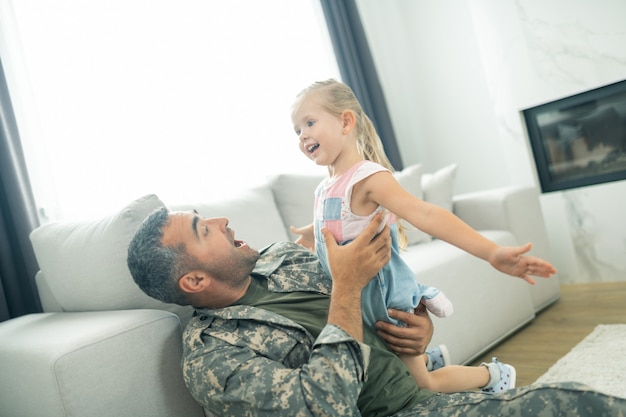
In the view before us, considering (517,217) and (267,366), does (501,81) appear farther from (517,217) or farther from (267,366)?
(267,366)

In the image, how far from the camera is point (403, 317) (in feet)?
5.00

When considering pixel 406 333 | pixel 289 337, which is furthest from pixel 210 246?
pixel 406 333

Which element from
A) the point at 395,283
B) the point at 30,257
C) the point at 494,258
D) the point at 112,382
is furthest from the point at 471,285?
the point at 30,257

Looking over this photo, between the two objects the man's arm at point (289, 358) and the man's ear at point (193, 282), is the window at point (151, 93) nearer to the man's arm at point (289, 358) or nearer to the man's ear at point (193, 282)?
the man's ear at point (193, 282)

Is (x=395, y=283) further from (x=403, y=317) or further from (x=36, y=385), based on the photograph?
(x=36, y=385)

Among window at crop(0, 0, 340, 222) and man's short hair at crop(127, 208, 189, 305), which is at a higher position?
window at crop(0, 0, 340, 222)

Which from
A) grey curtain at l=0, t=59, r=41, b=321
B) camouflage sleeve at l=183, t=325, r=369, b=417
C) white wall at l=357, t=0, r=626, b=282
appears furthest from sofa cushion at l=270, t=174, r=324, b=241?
white wall at l=357, t=0, r=626, b=282

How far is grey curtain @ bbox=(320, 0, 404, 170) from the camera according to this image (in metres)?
4.00

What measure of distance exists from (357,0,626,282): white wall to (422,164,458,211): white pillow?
85 centimetres

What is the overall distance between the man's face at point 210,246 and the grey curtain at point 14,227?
127 centimetres

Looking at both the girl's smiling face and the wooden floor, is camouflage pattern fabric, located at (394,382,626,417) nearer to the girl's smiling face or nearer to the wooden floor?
the girl's smiling face

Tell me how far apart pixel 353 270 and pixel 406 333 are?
0.27 m

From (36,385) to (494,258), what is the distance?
3.66 ft

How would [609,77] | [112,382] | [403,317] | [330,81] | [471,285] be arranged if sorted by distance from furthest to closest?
[609,77], [471,285], [330,81], [403,317], [112,382]
